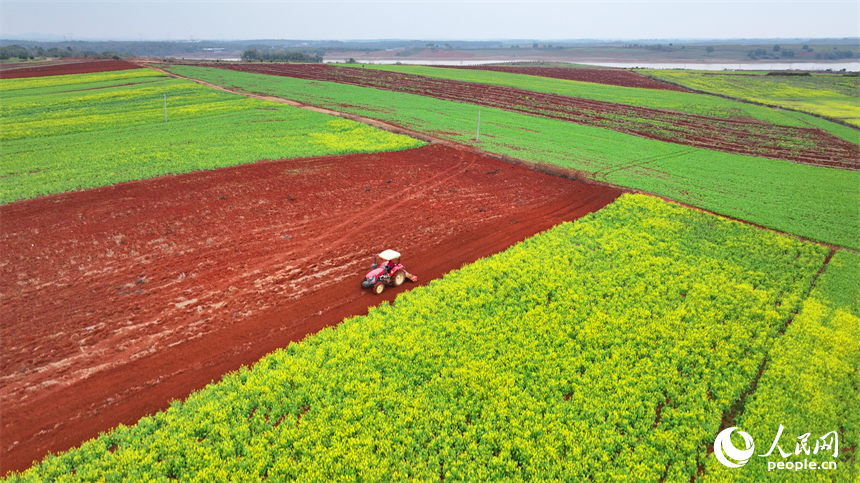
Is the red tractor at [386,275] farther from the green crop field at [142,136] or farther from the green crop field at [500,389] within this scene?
the green crop field at [142,136]

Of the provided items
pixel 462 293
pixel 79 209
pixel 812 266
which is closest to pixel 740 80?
pixel 812 266

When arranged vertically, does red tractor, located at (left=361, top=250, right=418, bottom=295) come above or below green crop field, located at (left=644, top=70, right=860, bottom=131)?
below

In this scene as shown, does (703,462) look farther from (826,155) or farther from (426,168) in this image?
(826,155)

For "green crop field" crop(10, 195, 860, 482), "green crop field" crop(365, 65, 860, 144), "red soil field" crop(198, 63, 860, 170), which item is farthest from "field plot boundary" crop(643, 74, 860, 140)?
"green crop field" crop(10, 195, 860, 482)

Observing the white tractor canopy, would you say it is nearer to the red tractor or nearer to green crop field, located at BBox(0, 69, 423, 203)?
the red tractor

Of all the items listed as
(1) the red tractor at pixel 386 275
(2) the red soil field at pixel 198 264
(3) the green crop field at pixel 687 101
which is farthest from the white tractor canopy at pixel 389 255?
(3) the green crop field at pixel 687 101

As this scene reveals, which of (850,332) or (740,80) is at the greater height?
(740,80)
